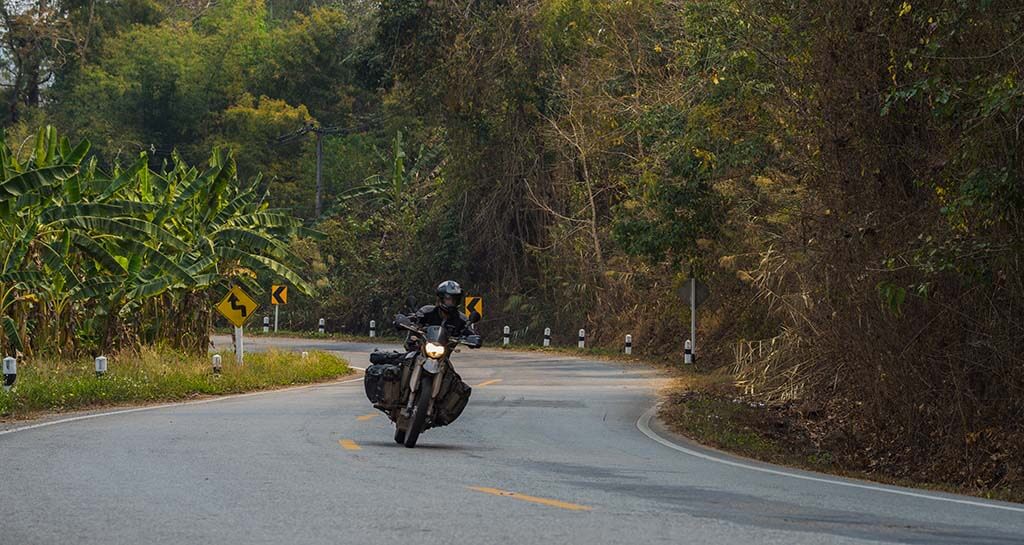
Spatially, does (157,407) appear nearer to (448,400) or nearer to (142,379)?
(142,379)

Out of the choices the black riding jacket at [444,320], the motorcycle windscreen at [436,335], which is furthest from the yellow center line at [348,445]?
the black riding jacket at [444,320]

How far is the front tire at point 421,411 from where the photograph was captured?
15.5 m

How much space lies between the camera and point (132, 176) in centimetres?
2914

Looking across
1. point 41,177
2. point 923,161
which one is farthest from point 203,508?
point 41,177

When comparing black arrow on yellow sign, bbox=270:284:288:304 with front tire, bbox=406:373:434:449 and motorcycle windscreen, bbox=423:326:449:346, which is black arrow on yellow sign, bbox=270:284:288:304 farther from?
motorcycle windscreen, bbox=423:326:449:346

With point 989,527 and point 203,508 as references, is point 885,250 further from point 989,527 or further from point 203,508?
point 203,508

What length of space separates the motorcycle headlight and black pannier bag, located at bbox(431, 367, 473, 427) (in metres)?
0.39

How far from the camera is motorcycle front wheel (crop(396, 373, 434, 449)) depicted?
15477mm

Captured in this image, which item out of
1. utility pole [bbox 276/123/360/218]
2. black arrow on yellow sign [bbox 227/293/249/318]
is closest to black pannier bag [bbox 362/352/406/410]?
black arrow on yellow sign [bbox 227/293/249/318]

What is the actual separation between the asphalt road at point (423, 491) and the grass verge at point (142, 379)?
286cm

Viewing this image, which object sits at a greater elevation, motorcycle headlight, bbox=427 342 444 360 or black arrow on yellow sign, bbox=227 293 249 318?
black arrow on yellow sign, bbox=227 293 249 318

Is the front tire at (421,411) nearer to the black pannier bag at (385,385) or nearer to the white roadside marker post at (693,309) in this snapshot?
the black pannier bag at (385,385)

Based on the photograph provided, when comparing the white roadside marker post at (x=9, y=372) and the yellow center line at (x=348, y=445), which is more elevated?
the white roadside marker post at (x=9, y=372)

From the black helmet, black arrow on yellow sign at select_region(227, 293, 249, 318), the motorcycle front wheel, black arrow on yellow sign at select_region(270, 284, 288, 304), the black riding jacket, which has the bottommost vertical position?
the motorcycle front wheel
